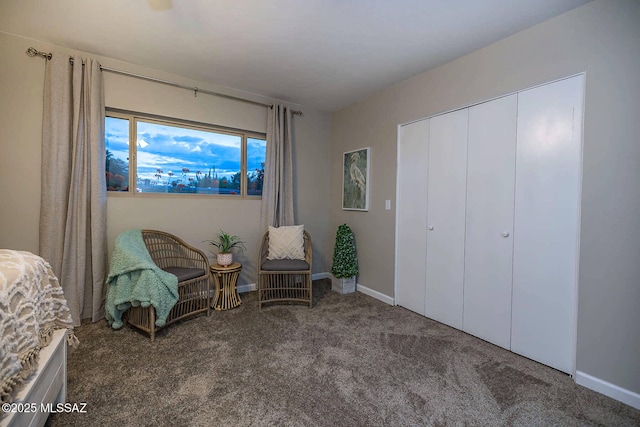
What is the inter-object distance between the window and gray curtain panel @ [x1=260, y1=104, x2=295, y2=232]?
0.68 feet

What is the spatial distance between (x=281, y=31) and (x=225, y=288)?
96.1 inches

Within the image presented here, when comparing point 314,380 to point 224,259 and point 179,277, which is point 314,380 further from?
point 224,259

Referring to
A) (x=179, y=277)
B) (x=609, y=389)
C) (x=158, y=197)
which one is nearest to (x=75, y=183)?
(x=158, y=197)

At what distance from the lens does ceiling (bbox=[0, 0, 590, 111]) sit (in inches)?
73.8

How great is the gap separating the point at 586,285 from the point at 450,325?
1112 millimetres

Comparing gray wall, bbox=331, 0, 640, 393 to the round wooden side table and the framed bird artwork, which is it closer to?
the framed bird artwork

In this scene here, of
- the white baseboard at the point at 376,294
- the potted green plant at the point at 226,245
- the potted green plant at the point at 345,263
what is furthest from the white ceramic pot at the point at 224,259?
the white baseboard at the point at 376,294

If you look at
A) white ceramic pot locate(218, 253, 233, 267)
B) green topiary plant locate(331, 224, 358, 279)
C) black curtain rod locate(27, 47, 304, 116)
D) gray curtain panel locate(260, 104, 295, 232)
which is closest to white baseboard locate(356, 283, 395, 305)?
green topiary plant locate(331, 224, 358, 279)

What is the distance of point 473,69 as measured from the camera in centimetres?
239

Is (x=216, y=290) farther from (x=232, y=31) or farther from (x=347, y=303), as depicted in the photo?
(x=232, y=31)

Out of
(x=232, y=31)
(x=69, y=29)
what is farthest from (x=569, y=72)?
(x=69, y=29)

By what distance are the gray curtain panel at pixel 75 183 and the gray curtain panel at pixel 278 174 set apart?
165 centimetres

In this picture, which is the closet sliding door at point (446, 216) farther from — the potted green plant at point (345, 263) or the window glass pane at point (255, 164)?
the window glass pane at point (255, 164)

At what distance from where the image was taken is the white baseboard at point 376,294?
10.4ft
